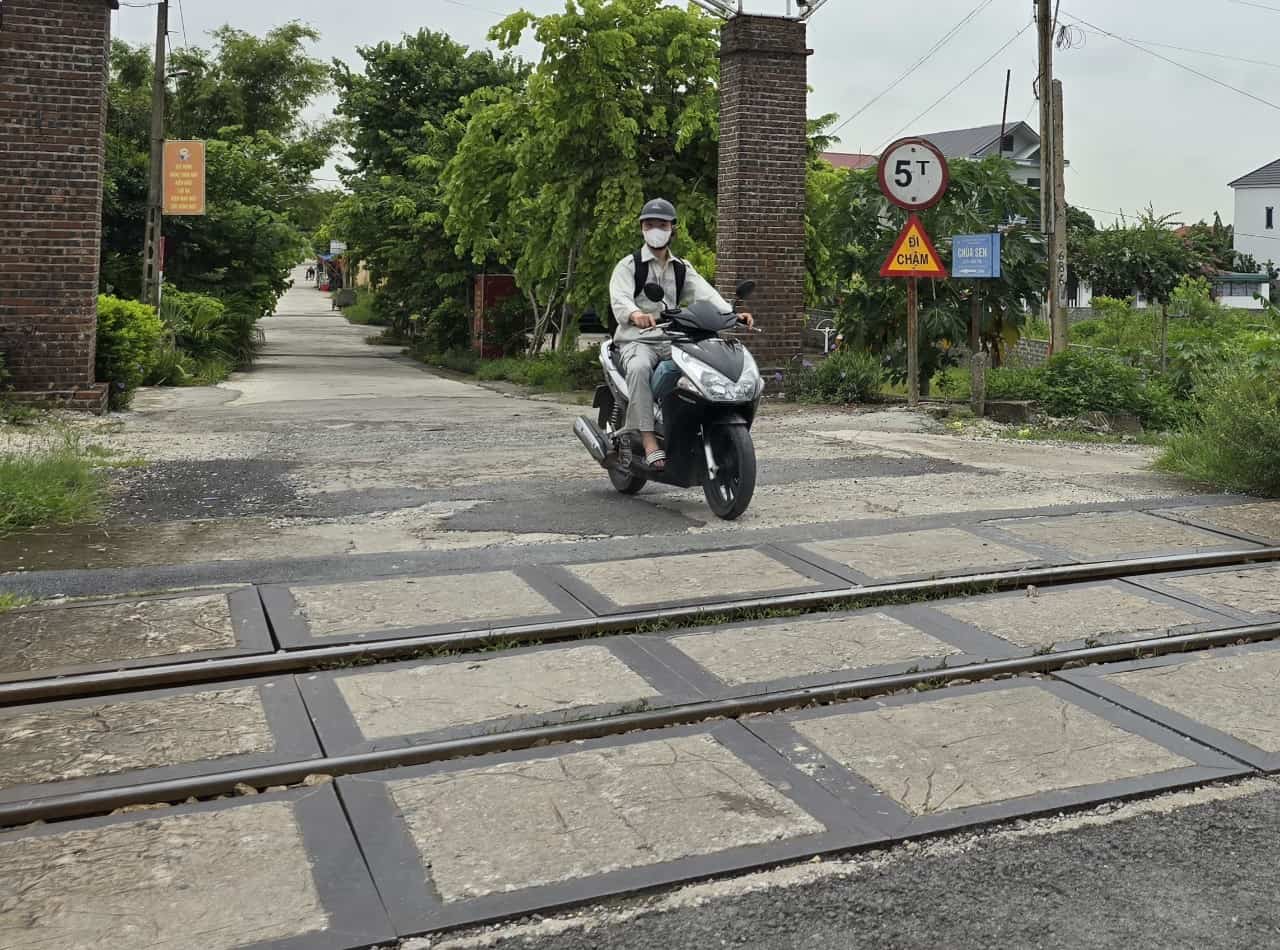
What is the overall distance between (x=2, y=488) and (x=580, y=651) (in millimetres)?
3809

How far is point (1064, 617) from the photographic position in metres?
5.91

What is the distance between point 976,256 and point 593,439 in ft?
23.3

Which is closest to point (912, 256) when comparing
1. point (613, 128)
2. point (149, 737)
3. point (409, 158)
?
point (613, 128)

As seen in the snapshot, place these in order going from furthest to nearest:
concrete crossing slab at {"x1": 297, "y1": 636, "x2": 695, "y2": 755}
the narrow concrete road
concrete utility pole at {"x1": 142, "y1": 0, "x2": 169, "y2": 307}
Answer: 1. concrete utility pole at {"x1": 142, "y1": 0, "x2": 169, "y2": 307}
2. the narrow concrete road
3. concrete crossing slab at {"x1": 297, "y1": 636, "x2": 695, "y2": 755}

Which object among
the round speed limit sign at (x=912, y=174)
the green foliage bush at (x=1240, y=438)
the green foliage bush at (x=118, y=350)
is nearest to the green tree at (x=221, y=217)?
the green foliage bush at (x=118, y=350)

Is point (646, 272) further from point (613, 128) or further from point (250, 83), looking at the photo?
point (250, 83)

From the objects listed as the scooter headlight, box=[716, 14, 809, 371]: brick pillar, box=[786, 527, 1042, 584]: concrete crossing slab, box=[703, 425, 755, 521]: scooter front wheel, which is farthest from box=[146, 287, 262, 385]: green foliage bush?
box=[786, 527, 1042, 584]: concrete crossing slab

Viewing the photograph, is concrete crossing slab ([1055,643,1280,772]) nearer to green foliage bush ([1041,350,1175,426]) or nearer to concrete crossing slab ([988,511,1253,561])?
concrete crossing slab ([988,511,1253,561])

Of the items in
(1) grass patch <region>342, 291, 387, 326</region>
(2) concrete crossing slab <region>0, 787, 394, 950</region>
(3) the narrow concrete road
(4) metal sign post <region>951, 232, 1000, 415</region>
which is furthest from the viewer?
(1) grass patch <region>342, 291, 387, 326</region>

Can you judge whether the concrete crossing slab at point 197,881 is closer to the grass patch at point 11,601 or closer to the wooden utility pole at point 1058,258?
the grass patch at point 11,601

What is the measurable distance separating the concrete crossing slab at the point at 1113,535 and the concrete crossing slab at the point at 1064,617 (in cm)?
67

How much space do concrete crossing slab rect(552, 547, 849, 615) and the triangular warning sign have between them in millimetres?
7619

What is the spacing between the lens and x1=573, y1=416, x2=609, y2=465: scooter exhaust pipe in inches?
339

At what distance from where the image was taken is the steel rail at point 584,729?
3.83m
